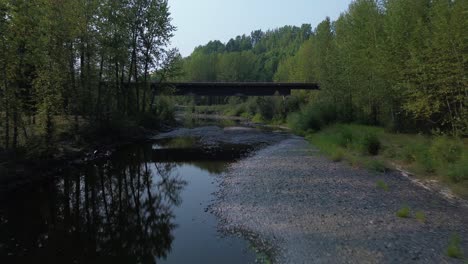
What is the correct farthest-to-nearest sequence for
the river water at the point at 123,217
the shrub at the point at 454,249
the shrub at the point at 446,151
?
1. the shrub at the point at 446,151
2. the river water at the point at 123,217
3. the shrub at the point at 454,249

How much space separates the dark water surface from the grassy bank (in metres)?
9.44

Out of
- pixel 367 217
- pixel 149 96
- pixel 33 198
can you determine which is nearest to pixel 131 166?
pixel 33 198

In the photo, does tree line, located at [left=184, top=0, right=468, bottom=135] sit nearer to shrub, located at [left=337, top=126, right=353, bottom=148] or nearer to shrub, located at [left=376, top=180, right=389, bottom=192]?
shrub, located at [left=337, top=126, right=353, bottom=148]

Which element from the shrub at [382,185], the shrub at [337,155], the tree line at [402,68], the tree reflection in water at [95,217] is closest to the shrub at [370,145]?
the shrub at [337,155]

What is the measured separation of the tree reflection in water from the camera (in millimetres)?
12164

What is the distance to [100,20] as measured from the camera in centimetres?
3919

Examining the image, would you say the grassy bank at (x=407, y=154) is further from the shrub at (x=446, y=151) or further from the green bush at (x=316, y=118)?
the green bush at (x=316, y=118)

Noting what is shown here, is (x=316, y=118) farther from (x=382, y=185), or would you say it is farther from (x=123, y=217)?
(x=123, y=217)

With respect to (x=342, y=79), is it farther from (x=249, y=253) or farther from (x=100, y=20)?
(x=249, y=253)

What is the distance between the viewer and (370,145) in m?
26.7

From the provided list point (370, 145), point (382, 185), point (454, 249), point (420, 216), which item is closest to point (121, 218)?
point (420, 216)

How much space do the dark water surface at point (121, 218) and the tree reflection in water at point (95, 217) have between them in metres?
0.03

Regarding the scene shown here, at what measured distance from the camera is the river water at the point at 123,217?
11.9m

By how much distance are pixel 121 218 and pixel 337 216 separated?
8.54 metres
